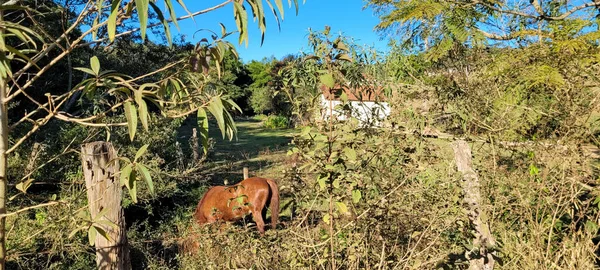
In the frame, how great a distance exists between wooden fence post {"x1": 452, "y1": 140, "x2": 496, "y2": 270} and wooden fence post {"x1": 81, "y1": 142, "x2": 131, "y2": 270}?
6.67 feet

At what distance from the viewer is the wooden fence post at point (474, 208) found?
7.53ft

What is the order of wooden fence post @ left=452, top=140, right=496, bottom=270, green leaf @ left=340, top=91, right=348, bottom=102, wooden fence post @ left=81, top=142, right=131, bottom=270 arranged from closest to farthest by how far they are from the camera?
green leaf @ left=340, top=91, right=348, bottom=102, wooden fence post @ left=81, top=142, right=131, bottom=270, wooden fence post @ left=452, top=140, right=496, bottom=270

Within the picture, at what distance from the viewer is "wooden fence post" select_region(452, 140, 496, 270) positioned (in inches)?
90.4

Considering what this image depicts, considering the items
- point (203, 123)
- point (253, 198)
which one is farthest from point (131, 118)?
point (253, 198)

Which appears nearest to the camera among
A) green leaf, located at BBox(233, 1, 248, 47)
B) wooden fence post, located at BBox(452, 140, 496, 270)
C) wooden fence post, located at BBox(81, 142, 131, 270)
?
green leaf, located at BBox(233, 1, 248, 47)

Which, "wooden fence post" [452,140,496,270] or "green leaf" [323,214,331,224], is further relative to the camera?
"wooden fence post" [452,140,496,270]

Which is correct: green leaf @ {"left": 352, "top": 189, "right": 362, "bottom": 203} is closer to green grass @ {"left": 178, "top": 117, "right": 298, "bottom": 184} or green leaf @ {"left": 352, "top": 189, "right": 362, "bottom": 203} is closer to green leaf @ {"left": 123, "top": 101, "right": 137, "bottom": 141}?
green leaf @ {"left": 123, "top": 101, "right": 137, "bottom": 141}

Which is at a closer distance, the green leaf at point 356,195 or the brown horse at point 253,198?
the green leaf at point 356,195

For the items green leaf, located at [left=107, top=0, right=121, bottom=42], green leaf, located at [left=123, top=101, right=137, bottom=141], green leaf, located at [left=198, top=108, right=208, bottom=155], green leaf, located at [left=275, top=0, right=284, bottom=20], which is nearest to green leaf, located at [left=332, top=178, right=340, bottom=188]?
green leaf, located at [left=198, top=108, right=208, bottom=155]

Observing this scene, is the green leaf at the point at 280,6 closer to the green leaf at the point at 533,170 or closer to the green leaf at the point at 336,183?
the green leaf at the point at 336,183

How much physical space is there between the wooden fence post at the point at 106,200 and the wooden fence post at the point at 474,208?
2.03m

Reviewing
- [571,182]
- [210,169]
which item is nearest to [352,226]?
[571,182]

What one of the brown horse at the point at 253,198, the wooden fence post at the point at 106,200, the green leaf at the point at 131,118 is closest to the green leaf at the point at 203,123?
the green leaf at the point at 131,118

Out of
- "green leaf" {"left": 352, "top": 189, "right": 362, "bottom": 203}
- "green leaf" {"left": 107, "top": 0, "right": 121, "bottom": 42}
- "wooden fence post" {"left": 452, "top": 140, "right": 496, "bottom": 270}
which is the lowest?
"wooden fence post" {"left": 452, "top": 140, "right": 496, "bottom": 270}
